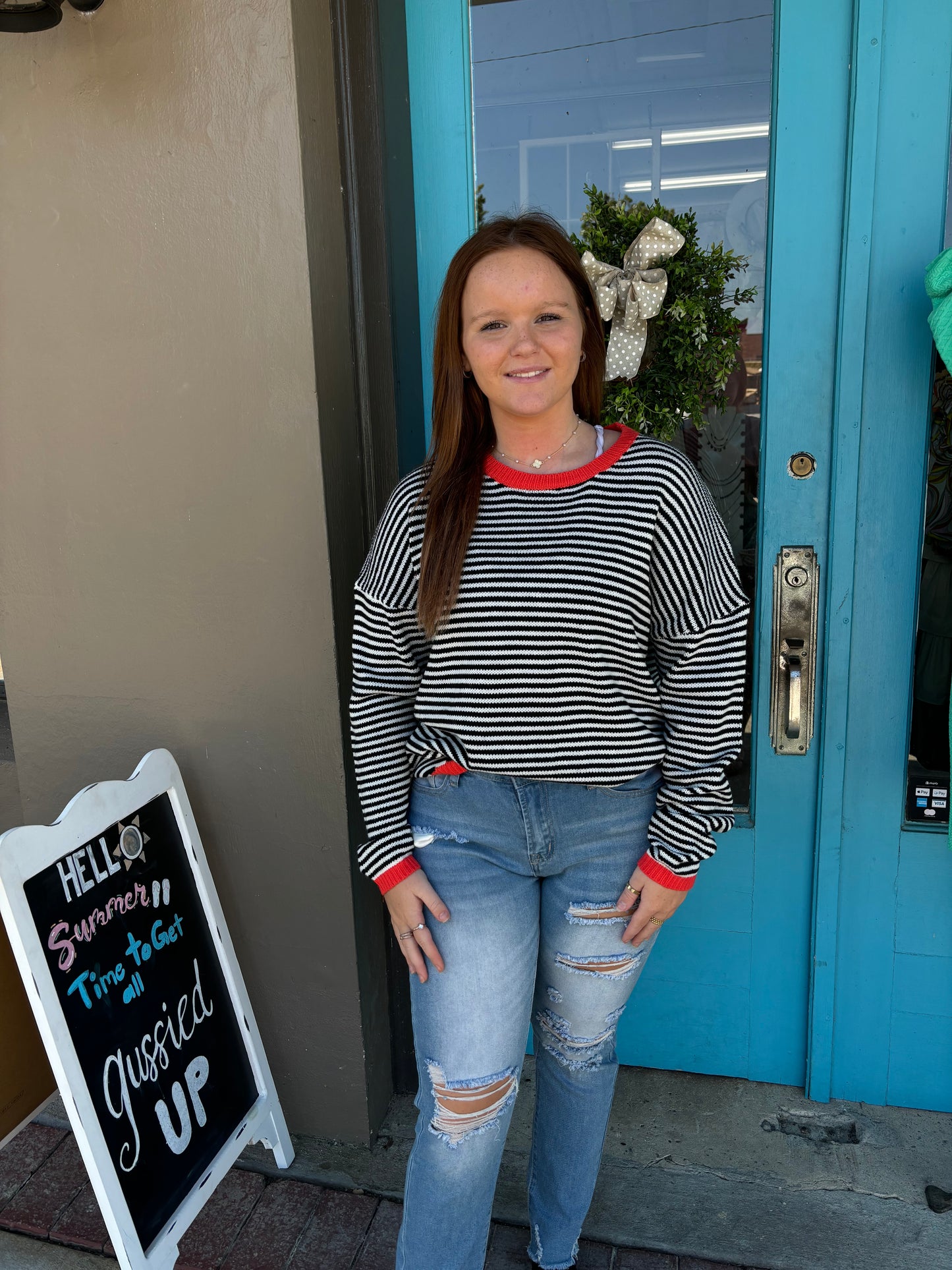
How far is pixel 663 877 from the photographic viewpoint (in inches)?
58.5

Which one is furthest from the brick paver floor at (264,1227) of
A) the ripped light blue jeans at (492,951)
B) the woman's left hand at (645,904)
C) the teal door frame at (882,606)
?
Result: the woman's left hand at (645,904)

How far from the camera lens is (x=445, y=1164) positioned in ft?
4.94

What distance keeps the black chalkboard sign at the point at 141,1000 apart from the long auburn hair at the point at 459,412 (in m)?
0.78

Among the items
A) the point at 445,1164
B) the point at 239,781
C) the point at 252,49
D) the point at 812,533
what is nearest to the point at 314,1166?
the point at 445,1164

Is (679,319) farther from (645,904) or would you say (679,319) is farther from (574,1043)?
(574,1043)

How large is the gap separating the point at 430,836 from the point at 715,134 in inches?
56.9

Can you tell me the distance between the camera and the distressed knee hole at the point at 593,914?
4.97ft

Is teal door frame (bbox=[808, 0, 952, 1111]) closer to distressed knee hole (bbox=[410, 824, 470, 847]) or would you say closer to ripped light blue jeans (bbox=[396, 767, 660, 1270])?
ripped light blue jeans (bbox=[396, 767, 660, 1270])

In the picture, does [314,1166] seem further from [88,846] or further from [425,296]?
[425,296]

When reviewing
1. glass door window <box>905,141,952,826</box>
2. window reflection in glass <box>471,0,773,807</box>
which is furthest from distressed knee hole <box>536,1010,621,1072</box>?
window reflection in glass <box>471,0,773,807</box>

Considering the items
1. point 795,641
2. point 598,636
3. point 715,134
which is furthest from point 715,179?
point 598,636

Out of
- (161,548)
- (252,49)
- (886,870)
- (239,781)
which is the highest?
(252,49)

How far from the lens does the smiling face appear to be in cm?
145

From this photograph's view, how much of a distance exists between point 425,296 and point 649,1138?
6.31 ft
